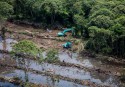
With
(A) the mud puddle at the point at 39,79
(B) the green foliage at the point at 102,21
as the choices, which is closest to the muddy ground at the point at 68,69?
(A) the mud puddle at the point at 39,79

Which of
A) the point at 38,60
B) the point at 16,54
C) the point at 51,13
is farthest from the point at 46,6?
the point at 16,54

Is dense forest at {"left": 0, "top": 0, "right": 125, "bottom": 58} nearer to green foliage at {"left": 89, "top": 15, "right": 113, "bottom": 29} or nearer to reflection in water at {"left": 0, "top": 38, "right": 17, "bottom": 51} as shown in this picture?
green foliage at {"left": 89, "top": 15, "right": 113, "bottom": 29}

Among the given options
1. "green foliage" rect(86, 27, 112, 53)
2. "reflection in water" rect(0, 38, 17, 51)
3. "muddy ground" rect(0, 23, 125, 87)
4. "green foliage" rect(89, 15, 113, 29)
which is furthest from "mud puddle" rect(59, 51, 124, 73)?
"reflection in water" rect(0, 38, 17, 51)

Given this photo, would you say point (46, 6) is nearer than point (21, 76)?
No

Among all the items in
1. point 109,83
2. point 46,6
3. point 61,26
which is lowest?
point 109,83

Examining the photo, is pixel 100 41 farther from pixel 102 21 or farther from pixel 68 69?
pixel 68 69

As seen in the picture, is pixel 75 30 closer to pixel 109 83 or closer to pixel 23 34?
pixel 23 34

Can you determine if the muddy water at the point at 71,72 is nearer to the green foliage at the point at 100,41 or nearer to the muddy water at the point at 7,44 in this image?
the green foliage at the point at 100,41
